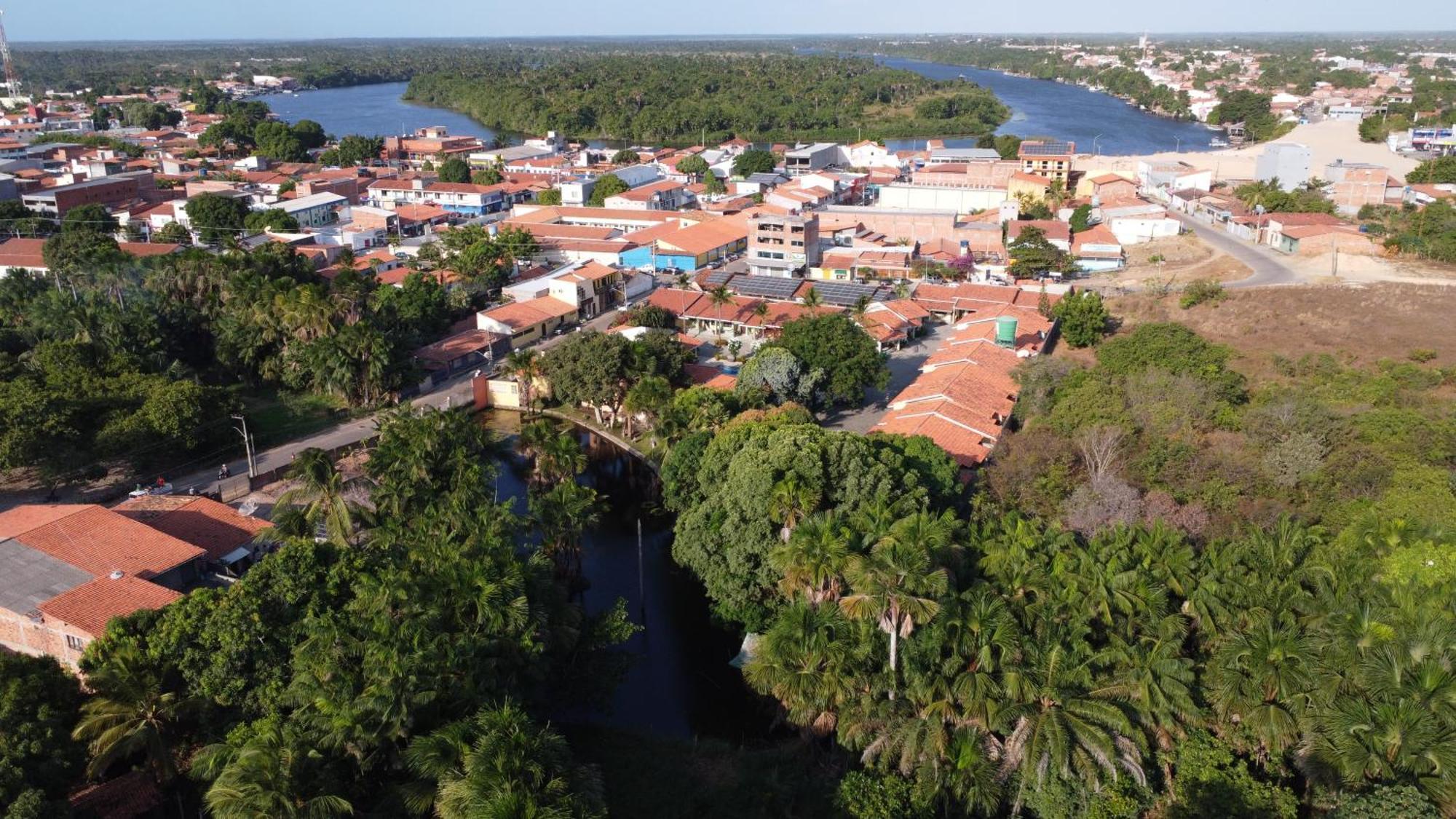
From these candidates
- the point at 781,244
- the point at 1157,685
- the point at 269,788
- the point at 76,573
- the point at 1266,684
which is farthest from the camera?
the point at 781,244

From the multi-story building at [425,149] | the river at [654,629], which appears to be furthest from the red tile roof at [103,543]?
the multi-story building at [425,149]

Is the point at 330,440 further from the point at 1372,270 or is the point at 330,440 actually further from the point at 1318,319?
the point at 1372,270

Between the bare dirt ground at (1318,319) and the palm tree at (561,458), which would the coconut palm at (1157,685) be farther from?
the bare dirt ground at (1318,319)

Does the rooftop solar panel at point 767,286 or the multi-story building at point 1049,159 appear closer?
the rooftop solar panel at point 767,286

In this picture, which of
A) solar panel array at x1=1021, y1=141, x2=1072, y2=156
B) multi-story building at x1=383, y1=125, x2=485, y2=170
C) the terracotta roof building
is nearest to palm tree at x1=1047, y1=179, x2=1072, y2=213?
solar panel array at x1=1021, y1=141, x2=1072, y2=156

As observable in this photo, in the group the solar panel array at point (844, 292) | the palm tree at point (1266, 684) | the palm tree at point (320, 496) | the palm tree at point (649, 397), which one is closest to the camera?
the palm tree at point (1266, 684)

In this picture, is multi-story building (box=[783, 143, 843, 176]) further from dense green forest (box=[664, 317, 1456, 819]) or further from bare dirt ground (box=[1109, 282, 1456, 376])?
dense green forest (box=[664, 317, 1456, 819])

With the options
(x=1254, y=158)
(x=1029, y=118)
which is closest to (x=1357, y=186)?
(x=1254, y=158)
